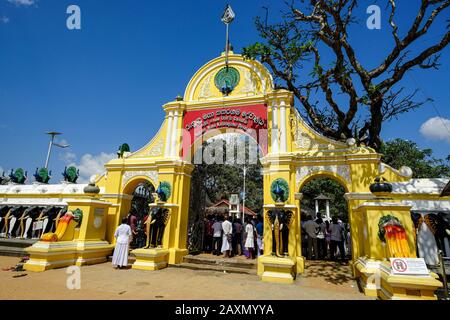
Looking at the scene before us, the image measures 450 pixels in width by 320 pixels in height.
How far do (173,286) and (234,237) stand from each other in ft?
14.7

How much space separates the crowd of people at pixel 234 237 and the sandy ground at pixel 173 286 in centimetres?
185

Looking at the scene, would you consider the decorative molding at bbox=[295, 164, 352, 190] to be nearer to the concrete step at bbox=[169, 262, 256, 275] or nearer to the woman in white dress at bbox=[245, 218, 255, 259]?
the woman in white dress at bbox=[245, 218, 255, 259]

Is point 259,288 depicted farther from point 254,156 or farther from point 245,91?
point 245,91

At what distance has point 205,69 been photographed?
34.1ft

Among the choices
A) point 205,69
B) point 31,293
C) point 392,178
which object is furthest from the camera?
point 205,69

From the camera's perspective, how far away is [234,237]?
33.1ft

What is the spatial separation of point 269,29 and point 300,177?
5242 millimetres

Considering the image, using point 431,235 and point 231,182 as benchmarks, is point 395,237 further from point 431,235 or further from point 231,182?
point 231,182

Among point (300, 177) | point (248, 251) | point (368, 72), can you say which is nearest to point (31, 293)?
point (248, 251)

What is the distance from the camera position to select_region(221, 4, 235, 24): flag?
10553mm

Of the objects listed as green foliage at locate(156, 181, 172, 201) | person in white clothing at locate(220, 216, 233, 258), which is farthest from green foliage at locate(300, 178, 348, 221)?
green foliage at locate(156, 181, 172, 201)

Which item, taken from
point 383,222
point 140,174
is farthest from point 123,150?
point 383,222

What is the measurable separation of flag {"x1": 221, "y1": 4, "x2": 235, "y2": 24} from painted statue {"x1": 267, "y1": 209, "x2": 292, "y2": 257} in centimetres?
805

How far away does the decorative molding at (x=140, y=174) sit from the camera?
390 inches
